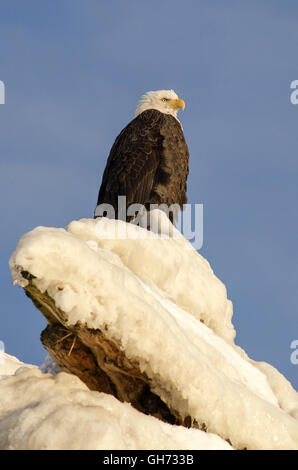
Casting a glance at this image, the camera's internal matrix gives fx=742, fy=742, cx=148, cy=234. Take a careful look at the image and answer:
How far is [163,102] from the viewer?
44.1 ft

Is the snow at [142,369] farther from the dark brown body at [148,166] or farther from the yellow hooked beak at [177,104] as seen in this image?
the yellow hooked beak at [177,104]

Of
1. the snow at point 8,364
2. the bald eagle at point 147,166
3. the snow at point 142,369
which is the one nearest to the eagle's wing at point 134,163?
the bald eagle at point 147,166

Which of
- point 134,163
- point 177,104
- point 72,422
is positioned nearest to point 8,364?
point 72,422

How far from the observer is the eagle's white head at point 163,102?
→ 43.9 feet

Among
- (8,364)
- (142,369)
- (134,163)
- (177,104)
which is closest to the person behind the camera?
(142,369)

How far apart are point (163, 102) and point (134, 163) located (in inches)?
78.8

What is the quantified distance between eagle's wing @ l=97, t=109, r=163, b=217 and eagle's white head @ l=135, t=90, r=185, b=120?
0.69m

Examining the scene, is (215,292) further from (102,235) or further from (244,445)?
(244,445)

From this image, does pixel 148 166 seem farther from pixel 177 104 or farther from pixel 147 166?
pixel 177 104

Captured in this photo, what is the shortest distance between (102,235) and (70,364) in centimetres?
129

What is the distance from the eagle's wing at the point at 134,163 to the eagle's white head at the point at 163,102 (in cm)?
69

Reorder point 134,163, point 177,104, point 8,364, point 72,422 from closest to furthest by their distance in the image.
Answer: point 72,422 < point 8,364 < point 134,163 < point 177,104

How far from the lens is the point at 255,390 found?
5.08 metres
